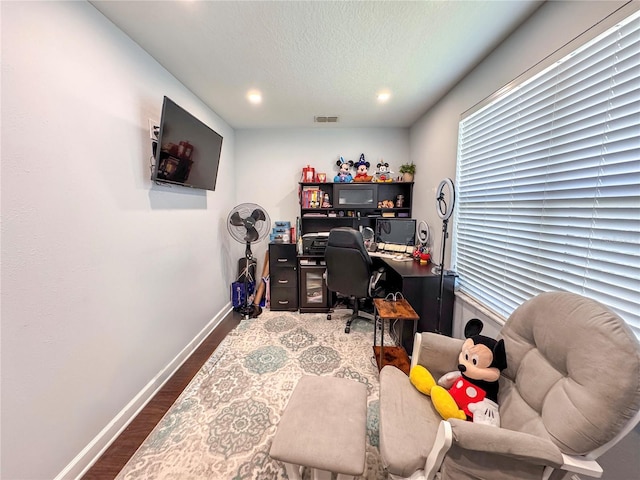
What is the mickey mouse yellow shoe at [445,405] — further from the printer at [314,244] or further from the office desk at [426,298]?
the printer at [314,244]

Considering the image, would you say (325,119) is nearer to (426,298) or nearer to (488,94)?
(488,94)

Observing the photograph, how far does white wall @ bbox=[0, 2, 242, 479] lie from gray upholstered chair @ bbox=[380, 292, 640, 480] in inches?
61.7

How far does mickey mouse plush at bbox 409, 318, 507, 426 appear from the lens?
109 cm

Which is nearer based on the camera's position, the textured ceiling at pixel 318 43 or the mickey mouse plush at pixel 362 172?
the textured ceiling at pixel 318 43

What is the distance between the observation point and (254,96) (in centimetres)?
239

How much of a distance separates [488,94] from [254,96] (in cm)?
207

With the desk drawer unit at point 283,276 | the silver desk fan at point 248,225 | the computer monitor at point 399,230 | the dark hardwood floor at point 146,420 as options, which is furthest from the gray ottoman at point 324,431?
the computer monitor at point 399,230

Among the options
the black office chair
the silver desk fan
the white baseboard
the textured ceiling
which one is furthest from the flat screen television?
the white baseboard

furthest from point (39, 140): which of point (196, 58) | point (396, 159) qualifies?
point (396, 159)

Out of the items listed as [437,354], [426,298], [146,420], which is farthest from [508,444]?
[146,420]

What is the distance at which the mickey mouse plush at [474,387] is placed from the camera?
42.9 inches

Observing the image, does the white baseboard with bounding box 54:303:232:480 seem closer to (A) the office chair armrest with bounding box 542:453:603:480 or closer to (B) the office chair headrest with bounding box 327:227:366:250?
(B) the office chair headrest with bounding box 327:227:366:250

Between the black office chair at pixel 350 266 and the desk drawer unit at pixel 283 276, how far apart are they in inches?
25.5

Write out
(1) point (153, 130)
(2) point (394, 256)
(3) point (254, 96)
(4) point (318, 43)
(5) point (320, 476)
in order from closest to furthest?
(5) point (320, 476), (4) point (318, 43), (1) point (153, 130), (3) point (254, 96), (2) point (394, 256)
